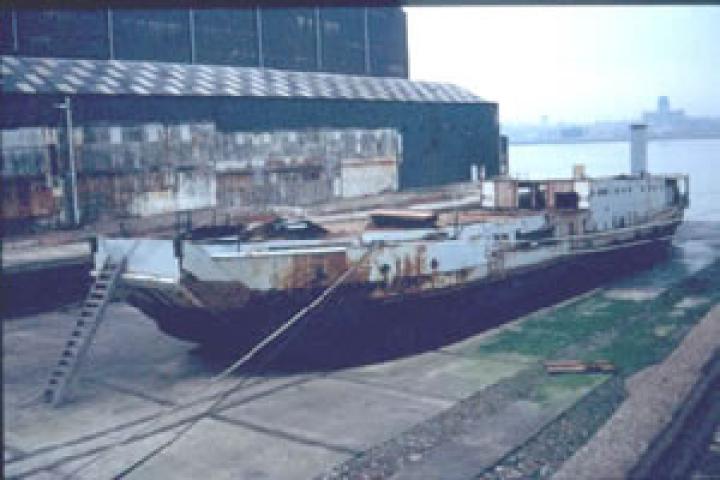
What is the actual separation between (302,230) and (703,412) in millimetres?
6637

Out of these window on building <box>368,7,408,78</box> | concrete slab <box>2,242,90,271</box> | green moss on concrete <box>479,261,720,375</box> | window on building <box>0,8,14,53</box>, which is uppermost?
window on building <box>368,7,408,78</box>

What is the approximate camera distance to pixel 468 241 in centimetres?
1212

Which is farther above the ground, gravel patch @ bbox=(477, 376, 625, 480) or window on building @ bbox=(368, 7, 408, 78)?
window on building @ bbox=(368, 7, 408, 78)

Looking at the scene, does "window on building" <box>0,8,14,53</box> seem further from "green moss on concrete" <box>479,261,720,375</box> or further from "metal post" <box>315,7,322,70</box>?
"green moss on concrete" <box>479,261,720,375</box>

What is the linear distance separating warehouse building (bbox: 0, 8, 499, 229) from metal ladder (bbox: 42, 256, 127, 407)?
398 inches

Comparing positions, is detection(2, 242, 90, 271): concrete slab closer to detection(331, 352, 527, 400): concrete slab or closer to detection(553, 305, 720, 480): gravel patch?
detection(331, 352, 527, 400): concrete slab

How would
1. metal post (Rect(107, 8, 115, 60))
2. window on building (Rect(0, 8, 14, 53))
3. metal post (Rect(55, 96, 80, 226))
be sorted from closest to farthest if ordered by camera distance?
metal post (Rect(55, 96, 80, 226)) → window on building (Rect(0, 8, 14, 53)) → metal post (Rect(107, 8, 115, 60))

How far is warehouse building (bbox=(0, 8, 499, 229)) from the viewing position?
63.3 feet

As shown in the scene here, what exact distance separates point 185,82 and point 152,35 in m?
5.93

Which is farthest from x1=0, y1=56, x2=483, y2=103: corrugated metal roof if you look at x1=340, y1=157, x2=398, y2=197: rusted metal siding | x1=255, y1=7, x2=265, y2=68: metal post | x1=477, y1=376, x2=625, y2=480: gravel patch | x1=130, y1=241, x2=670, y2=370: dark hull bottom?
x1=477, y1=376, x2=625, y2=480: gravel patch

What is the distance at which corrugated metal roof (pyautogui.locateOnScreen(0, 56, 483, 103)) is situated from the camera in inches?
794

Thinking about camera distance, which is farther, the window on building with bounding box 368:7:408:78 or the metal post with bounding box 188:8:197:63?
the window on building with bounding box 368:7:408:78

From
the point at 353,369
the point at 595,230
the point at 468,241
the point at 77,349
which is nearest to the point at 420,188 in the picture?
the point at 595,230

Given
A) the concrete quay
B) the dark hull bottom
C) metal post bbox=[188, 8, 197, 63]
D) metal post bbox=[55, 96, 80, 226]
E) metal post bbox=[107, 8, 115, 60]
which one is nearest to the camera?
the concrete quay
